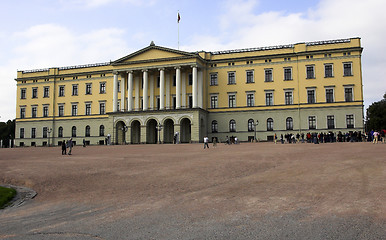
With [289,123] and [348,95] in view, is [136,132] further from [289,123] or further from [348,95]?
[348,95]

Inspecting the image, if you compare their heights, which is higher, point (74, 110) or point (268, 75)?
point (268, 75)

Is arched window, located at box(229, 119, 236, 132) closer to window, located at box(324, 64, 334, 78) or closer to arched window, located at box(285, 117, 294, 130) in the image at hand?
arched window, located at box(285, 117, 294, 130)

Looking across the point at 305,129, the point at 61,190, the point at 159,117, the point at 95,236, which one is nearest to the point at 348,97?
the point at 305,129

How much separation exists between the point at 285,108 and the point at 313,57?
30.1 feet

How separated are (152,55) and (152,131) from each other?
1296 centimetres

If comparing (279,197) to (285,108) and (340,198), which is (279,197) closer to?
(340,198)

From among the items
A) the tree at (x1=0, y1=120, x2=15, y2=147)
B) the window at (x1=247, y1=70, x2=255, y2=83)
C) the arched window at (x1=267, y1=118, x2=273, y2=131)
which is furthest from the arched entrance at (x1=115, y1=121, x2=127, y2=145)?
the tree at (x1=0, y1=120, x2=15, y2=147)

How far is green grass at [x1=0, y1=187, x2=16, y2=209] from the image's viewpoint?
12.7 meters

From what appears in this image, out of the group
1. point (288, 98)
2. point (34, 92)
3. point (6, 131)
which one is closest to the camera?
point (288, 98)

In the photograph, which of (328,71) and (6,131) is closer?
(328,71)

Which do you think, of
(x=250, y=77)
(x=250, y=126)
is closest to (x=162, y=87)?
(x=250, y=77)

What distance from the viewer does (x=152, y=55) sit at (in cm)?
6053

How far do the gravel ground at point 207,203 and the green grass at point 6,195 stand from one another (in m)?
0.78

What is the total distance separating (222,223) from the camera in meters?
8.96
